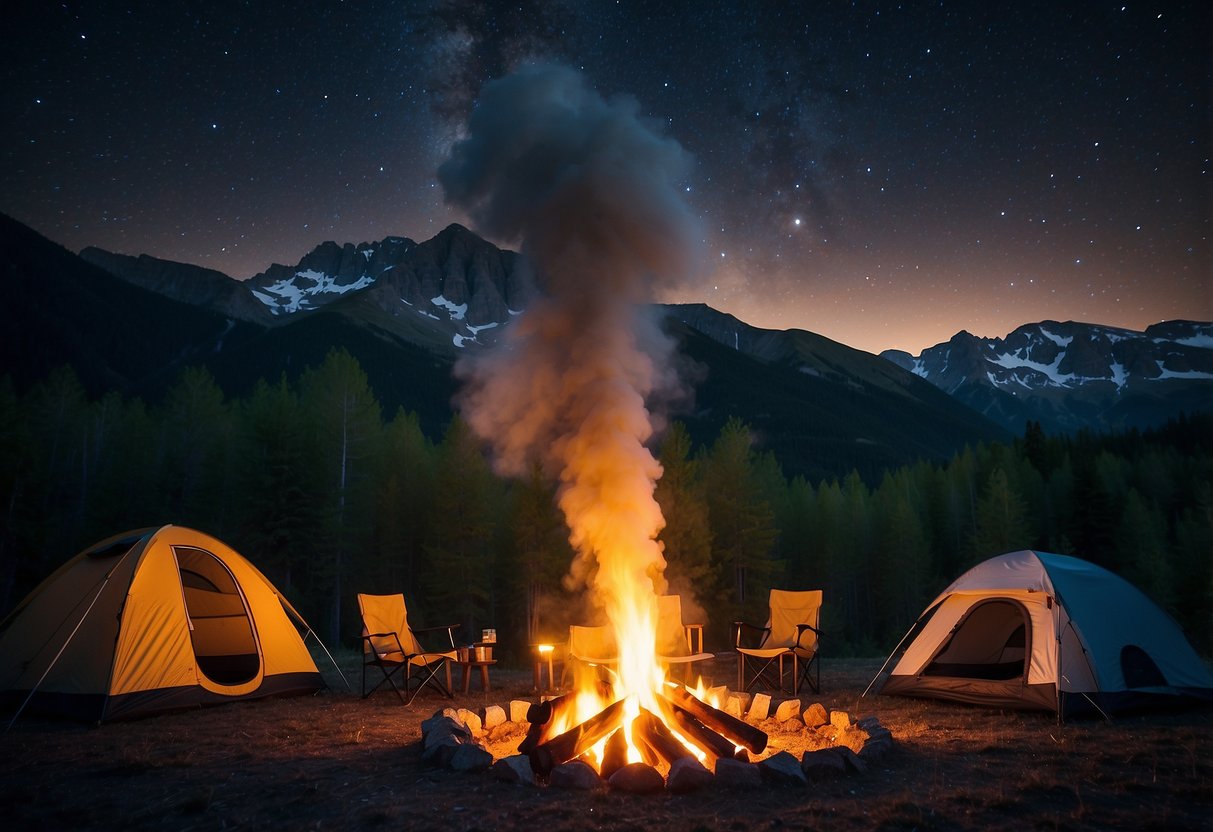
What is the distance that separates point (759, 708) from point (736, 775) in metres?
2.24

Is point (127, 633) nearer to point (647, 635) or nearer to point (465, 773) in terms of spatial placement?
point (465, 773)

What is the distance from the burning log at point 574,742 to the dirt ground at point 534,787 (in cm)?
30

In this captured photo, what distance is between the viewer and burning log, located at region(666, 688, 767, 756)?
4.68m

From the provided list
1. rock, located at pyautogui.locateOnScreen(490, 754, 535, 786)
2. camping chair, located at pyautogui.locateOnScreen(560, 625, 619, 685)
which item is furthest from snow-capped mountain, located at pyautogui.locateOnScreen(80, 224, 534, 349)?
rock, located at pyautogui.locateOnScreen(490, 754, 535, 786)

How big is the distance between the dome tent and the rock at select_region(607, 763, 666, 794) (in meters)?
4.18

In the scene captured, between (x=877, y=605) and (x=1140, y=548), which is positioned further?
(x=877, y=605)

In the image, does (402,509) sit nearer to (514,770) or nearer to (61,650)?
(61,650)

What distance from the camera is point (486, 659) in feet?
25.9

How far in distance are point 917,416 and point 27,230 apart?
17111cm

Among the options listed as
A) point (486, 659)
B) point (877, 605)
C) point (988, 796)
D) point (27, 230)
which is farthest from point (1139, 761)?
point (27, 230)

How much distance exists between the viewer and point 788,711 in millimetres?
5996

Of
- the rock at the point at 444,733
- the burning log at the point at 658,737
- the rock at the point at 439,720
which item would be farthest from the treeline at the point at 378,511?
the burning log at the point at 658,737

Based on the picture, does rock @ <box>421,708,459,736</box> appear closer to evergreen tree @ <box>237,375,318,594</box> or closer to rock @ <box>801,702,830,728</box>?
rock @ <box>801,702,830,728</box>

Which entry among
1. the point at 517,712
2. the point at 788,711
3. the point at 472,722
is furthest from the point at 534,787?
the point at 788,711
